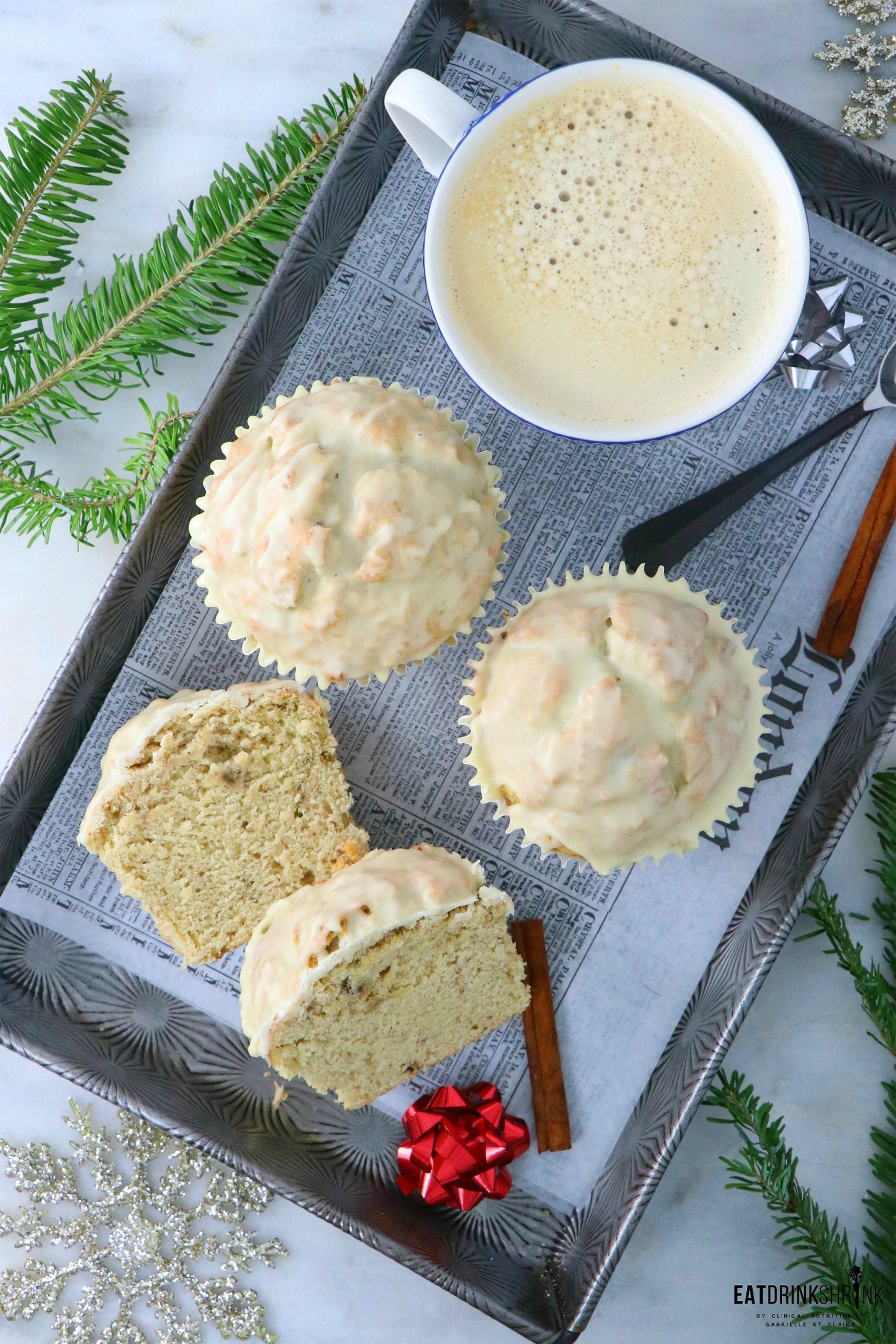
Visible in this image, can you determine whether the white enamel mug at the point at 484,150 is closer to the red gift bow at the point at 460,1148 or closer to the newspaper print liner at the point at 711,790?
the newspaper print liner at the point at 711,790

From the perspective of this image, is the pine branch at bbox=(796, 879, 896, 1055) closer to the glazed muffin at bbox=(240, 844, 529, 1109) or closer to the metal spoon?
the glazed muffin at bbox=(240, 844, 529, 1109)

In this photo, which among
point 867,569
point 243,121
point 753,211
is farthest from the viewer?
point 243,121

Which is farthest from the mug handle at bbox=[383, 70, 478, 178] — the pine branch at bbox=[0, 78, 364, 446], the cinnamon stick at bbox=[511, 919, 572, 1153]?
the cinnamon stick at bbox=[511, 919, 572, 1153]

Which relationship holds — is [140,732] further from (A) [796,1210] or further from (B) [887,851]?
(A) [796,1210]

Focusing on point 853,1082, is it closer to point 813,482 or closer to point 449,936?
point 449,936

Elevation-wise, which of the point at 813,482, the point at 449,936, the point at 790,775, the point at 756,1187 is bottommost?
the point at 756,1187

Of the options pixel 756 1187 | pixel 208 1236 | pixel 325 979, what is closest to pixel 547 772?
pixel 325 979
